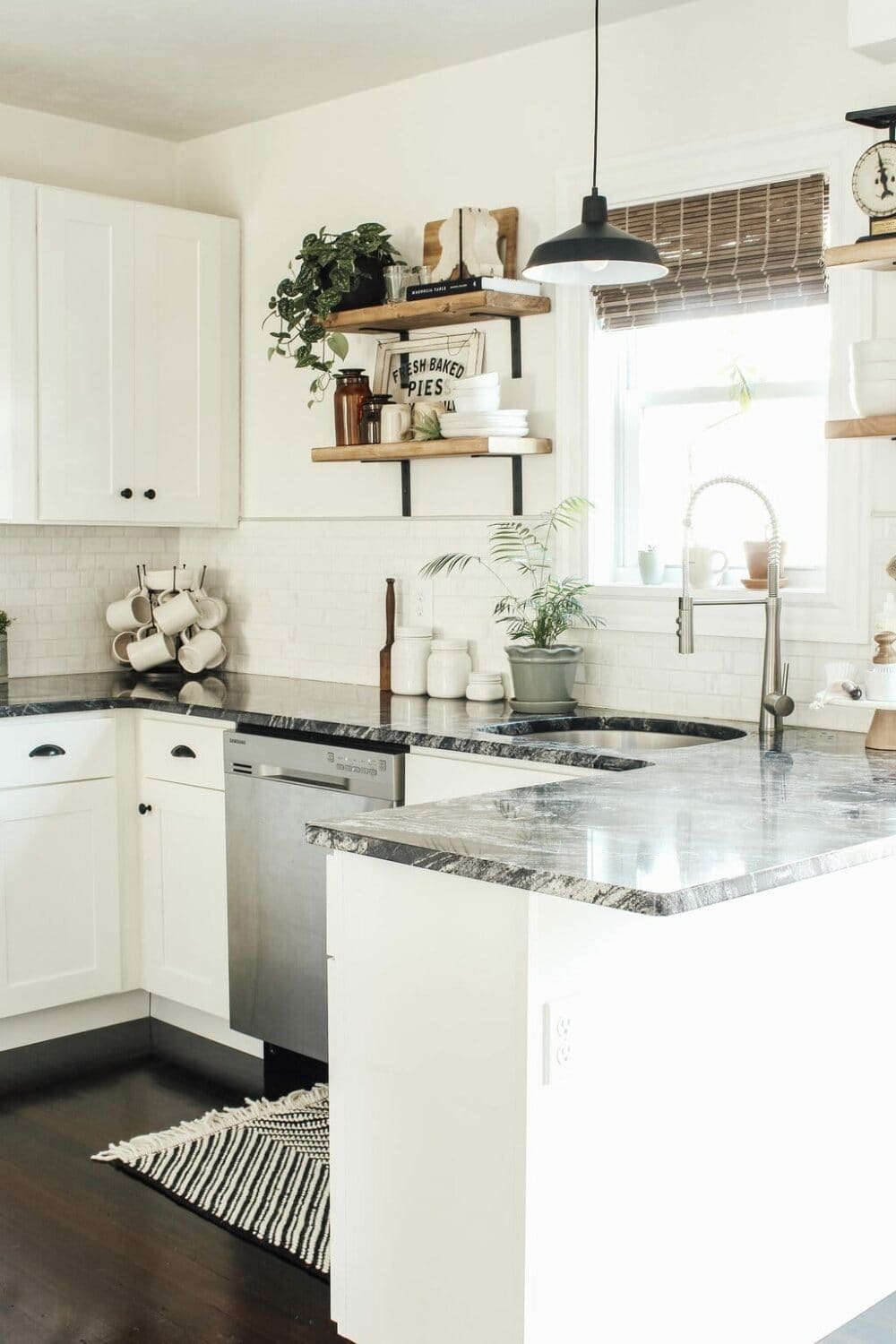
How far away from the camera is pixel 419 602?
14.5 feet

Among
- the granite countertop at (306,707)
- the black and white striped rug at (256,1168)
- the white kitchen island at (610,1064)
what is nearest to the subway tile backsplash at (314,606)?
the granite countertop at (306,707)

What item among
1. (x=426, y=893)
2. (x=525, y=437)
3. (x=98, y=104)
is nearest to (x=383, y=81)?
(x=98, y=104)

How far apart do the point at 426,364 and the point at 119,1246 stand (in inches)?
99.3

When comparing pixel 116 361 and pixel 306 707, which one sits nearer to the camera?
pixel 306 707

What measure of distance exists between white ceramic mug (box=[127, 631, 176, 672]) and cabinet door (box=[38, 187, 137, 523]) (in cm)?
40

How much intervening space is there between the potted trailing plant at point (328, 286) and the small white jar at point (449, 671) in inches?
35.7

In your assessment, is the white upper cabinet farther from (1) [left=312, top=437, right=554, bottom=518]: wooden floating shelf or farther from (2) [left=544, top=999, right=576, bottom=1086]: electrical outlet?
(2) [left=544, top=999, right=576, bottom=1086]: electrical outlet

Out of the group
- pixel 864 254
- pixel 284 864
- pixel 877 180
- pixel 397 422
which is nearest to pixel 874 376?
pixel 864 254

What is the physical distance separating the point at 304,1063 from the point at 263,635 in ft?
5.07

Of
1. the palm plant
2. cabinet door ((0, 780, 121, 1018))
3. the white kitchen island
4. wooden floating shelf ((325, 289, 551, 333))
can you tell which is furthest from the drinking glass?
the white kitchen island

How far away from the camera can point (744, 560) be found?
12.4 feet

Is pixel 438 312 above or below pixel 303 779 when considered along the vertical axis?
above

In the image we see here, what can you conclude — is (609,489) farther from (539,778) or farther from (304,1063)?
(304,1063)

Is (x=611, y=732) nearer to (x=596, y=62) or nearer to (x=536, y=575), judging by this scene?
(x=536, y=575)
